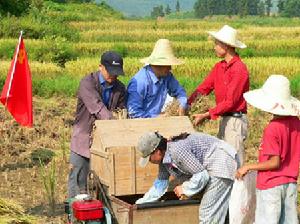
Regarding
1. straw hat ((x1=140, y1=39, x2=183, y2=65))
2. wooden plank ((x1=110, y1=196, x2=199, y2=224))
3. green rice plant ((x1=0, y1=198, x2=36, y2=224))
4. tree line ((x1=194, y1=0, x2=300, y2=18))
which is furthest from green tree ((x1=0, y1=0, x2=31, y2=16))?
tree line ((x1=194, y1=0, x2=300, y2=18))

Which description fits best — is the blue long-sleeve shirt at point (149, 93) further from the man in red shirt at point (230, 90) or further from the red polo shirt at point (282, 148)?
the red polo shirt at point (282, 148)

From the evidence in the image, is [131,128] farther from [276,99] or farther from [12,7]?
[12,7]

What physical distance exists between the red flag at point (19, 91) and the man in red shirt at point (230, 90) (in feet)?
5.26

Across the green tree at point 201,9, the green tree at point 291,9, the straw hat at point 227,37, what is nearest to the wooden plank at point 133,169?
the straw hat at point 227,37

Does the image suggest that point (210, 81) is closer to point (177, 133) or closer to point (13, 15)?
Result: point (177, 133)

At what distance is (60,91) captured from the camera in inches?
556

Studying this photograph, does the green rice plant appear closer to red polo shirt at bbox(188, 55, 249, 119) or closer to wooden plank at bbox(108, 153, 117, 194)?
wooden plank at bbox(108, 153, 117, 194)

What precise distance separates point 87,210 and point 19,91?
2275 mm

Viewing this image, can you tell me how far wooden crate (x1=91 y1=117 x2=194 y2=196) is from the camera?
486 cm

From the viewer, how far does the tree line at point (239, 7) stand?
126625mm

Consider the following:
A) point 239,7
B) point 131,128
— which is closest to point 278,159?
point 131,128

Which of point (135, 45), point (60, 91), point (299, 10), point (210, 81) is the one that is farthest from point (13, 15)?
point (299, 10)

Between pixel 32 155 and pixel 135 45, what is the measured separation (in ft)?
54.7

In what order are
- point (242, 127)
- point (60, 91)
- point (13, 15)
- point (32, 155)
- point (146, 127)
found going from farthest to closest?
point (13, 15)
point (60, 91)
point (32, 155)
point (242, 127)
point (146, 127)
